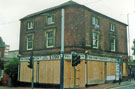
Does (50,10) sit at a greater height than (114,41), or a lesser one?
greater

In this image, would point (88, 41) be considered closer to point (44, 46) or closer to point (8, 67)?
point (44, 46)

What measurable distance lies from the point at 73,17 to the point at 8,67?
13.6m

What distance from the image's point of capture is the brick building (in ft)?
76.9

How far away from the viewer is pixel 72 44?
23141mm

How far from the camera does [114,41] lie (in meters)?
30.2

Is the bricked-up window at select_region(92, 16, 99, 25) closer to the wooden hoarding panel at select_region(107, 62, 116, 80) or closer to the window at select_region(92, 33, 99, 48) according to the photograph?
the window at select_region(92, 33, 99, 48)

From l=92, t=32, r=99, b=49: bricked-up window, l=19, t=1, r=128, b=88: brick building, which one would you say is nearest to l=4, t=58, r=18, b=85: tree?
l=19, t=1, r=128, b=88: brick building

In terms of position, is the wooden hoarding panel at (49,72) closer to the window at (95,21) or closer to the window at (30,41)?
the window at (30,41)

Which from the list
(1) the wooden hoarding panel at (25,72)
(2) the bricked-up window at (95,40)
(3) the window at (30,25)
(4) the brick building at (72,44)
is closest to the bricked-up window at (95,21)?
(4) the brick building at (72,44)

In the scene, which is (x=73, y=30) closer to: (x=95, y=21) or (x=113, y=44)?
(x=95, y=21)

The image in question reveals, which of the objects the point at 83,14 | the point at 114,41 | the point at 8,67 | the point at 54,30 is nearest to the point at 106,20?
the point at 114,41

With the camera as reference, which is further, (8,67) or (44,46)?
(8,67)

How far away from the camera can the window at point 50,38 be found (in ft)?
82.3

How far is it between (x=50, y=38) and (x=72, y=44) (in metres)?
3.63
